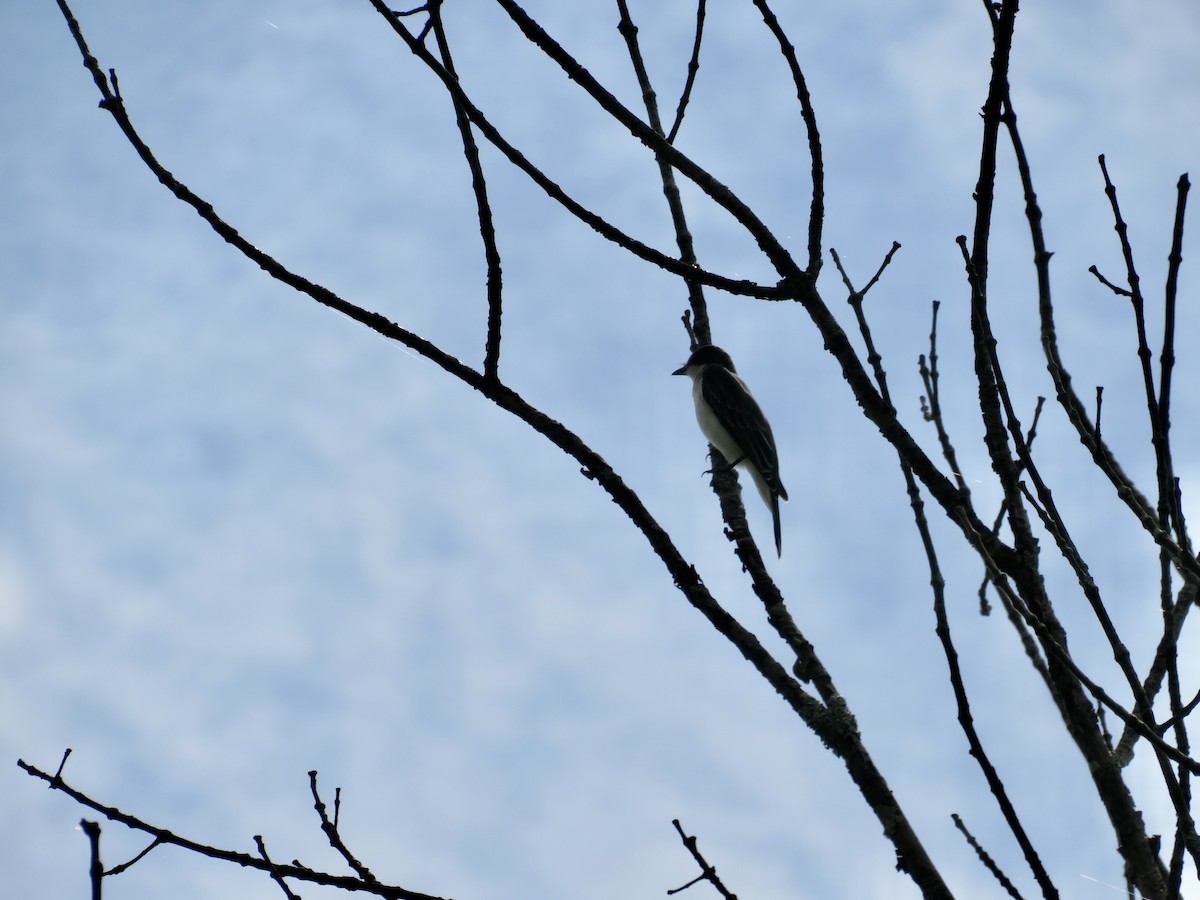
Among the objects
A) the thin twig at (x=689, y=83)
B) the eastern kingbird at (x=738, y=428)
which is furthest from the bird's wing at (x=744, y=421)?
the thin twig at (x=689, y=83)

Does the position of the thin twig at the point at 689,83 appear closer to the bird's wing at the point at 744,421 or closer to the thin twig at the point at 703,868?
the thin twig at the point at 703,868

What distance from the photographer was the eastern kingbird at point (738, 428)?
889cm

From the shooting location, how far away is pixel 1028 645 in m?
3.41

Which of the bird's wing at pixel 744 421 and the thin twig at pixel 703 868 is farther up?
the bird's wing at pixel 744 421

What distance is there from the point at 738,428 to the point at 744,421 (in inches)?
3.1

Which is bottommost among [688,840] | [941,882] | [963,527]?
[941,882]

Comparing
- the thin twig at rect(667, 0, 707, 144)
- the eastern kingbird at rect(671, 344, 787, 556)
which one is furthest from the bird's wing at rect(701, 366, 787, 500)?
the thin twig at rect(667, 0, 707, 144)

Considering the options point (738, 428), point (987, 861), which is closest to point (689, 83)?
point (987, 861)

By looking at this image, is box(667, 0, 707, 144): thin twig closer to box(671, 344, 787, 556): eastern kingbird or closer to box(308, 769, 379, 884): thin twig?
box(308, 769, 379, 884): thin twig

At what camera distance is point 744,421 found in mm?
8930

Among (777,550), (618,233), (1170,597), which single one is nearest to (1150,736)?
(1170,597)

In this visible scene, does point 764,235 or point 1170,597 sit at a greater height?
point 764,235

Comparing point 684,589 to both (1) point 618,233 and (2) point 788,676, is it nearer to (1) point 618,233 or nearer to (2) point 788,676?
(2) point 788,676

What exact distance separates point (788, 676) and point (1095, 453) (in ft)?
2.98
